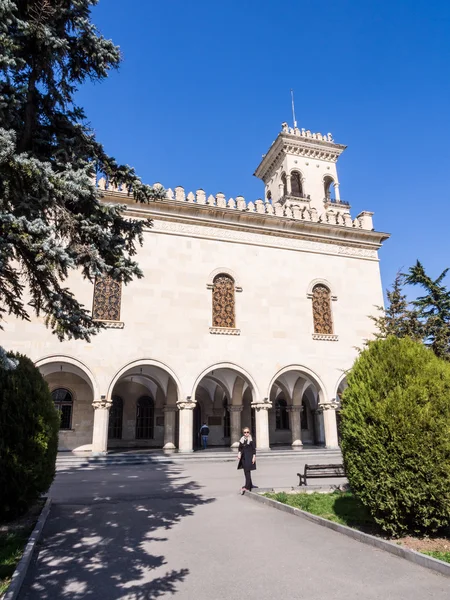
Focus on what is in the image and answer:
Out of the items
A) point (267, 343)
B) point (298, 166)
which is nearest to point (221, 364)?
point (267, 343)

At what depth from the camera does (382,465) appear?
5992 millimetres

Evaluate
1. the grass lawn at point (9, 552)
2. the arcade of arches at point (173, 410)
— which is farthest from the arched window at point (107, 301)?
the grass lawn at point (9, 552)

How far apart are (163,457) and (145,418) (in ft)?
19.5

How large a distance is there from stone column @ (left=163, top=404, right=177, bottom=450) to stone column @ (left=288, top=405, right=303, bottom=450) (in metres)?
6.20

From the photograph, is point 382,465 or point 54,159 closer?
point 382,465

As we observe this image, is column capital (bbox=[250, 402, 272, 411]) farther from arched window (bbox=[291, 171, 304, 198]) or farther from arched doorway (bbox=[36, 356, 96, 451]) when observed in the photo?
arched window (bbox=[291, 171, 304, 198])

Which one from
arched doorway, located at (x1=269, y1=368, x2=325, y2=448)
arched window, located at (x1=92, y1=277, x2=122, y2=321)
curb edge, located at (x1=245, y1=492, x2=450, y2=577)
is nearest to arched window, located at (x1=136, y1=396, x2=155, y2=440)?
arched window, located at (x1=92, y1=277, x2=122, y2=321)

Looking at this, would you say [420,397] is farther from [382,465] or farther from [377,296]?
[377,296]

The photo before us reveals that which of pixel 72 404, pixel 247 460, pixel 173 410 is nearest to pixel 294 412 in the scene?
pixel 173 410

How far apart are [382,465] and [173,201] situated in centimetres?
1652

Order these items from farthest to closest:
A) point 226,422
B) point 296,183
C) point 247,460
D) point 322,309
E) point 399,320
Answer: point 296,183, point 226,422, point 322,309, point 399,320, point 247,460

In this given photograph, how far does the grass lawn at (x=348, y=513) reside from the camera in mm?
5552

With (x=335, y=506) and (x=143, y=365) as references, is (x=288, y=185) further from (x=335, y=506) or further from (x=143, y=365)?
(x=335, y=506)

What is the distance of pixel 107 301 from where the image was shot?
1850 cm
